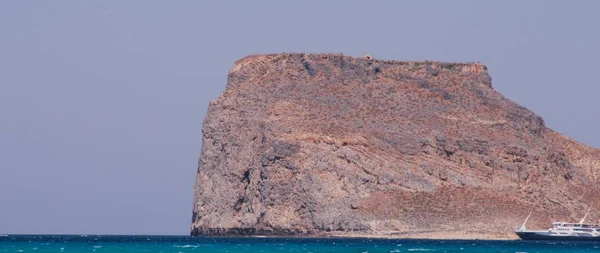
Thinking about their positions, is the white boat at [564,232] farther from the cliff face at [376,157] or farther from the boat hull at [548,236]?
the cliff face at [376,157]

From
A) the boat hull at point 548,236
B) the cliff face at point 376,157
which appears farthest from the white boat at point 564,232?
the cliff face at point 376,157

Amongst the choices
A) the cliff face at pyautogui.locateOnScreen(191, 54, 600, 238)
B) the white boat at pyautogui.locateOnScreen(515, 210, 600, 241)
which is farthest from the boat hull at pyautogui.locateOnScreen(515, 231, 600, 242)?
the cliff face at pyautogui.locateOnScreen(191, 54, 600, 238)

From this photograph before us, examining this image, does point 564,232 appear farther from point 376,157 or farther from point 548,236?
point 376,157

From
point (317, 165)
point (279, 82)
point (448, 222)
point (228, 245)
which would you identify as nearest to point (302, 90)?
point (279, 82)

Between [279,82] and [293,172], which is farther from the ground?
[279,82]

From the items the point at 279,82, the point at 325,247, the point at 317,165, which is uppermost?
the point at 279,82

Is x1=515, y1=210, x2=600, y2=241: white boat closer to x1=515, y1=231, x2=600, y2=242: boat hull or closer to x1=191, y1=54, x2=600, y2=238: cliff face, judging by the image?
x1=515, y1=231, x2=600, y2=242: boat hull

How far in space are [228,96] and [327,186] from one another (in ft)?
54.8

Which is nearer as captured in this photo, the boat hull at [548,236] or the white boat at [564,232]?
the boat hull at [548,236]

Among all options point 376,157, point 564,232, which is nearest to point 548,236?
point 564,232

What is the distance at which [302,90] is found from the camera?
13600 cm

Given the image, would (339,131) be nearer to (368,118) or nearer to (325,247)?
(368,118)

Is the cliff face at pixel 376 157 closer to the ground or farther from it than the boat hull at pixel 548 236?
farther from it

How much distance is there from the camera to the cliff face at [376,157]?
413 ft
